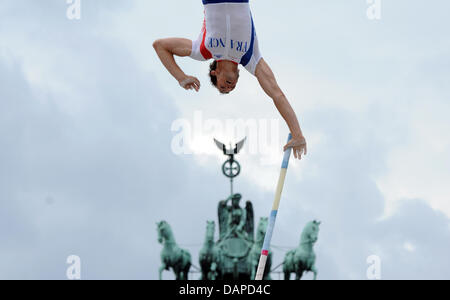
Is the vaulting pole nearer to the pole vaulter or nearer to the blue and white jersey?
the pole vaulter

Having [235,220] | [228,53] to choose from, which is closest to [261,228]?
[235,220]

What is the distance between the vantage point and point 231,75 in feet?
38.1

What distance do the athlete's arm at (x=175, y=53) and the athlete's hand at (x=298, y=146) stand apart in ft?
5.83

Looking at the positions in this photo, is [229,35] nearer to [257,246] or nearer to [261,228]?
[261,228]

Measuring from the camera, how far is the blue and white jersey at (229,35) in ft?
35.9

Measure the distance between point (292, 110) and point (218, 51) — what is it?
1.51 metres

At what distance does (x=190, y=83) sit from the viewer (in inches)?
456

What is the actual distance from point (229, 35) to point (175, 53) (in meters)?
1.10

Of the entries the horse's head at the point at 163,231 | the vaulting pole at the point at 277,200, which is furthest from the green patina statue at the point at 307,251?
the vaulting pole at the point at 277,200

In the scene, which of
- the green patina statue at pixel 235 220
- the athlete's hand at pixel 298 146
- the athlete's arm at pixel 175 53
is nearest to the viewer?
the athlete's arm at pixel 175 53

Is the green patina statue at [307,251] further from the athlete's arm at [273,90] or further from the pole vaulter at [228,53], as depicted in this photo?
the athlete's arm at [273,90]

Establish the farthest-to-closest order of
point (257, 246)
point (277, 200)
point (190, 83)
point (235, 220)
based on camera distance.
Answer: point (235, 220) < point (257, 246) < point (277, 200) < point (190, 83)
